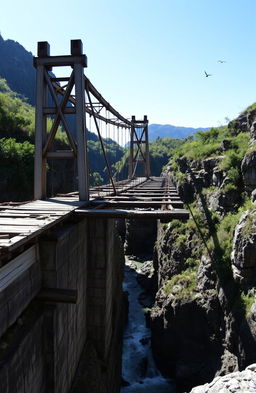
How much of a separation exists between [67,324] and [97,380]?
2.79m

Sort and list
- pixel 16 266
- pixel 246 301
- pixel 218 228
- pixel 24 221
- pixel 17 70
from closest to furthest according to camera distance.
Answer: pixel 16 266 → pixel 24 221 → pixel 246 301 → pixel 218 228 → pixel 17 70

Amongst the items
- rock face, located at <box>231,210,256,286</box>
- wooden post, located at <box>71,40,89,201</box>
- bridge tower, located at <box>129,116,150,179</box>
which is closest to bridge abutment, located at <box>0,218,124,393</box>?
wooden post, located at <box>71,40,89,201</box>

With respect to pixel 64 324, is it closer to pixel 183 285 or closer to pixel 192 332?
pixel 192 332

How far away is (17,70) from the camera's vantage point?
124562 mm

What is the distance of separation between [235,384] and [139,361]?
13861mm

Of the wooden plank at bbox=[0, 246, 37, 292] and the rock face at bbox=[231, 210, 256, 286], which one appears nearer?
the wooden plank at bbox=[0, 246, 37, 292]

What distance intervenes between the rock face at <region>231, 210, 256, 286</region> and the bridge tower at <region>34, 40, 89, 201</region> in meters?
6.13

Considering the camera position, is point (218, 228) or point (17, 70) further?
point (17, 70)

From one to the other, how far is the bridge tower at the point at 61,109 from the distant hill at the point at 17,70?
11039 centimetres

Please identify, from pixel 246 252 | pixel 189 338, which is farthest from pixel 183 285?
pixel 246 252

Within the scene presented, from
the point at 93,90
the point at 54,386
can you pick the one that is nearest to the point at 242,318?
the point at 54,386

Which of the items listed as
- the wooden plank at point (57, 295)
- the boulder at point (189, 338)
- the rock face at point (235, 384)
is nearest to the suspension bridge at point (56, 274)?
the wooden plank at point (57, 295)

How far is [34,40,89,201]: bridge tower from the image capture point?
9.62 metres

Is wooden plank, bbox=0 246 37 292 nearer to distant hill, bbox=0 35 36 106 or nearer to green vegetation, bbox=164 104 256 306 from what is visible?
green vegetation, bbox=164 104 256 306
